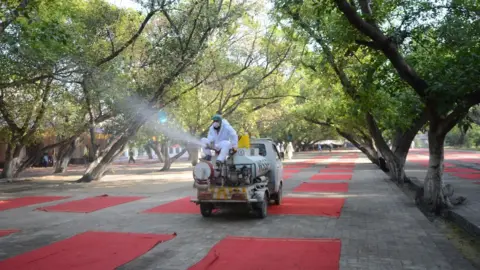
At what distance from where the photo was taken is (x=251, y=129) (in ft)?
120

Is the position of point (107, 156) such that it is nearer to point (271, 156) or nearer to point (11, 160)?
point (11, 160)

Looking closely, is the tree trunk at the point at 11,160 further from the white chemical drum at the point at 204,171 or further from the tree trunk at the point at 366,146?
the tree trunk at the point at 366,146

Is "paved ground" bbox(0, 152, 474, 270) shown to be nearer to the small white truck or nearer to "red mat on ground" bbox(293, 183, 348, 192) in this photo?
the small white truck

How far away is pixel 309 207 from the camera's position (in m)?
11.1

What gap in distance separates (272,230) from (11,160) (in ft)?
61.3

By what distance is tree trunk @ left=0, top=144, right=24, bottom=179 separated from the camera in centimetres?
2145

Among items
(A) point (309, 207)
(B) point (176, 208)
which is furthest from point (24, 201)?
(A) point (309, 207)

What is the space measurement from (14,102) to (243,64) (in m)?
12.4

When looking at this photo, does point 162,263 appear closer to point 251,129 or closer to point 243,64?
point 243,64

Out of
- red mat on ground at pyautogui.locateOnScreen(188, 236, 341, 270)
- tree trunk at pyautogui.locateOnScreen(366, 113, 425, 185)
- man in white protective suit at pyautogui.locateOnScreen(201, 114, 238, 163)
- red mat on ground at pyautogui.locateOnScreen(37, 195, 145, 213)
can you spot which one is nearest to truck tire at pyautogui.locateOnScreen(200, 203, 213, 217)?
man in white protective suit at pyautogui.locateOnScreen(201, 114, 238, 163)

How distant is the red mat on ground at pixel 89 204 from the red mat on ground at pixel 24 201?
1.26m

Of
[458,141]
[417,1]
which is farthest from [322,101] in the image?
[458,141]

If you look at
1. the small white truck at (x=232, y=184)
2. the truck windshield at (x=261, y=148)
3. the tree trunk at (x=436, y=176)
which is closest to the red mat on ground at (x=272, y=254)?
the small white truck at (x=232, y=184)

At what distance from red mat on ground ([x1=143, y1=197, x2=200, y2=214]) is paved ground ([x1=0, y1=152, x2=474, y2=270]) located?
42cm
